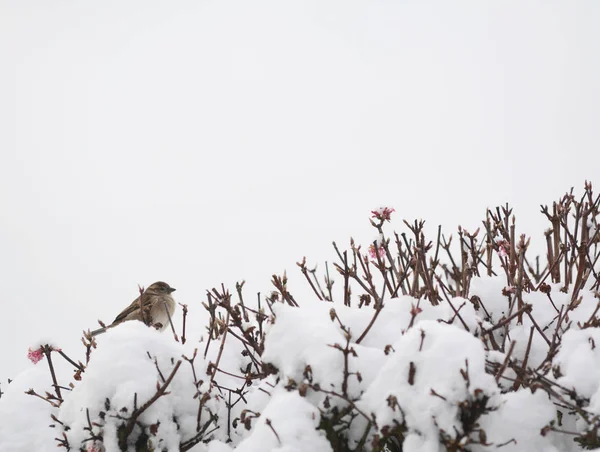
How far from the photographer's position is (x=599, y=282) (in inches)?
125

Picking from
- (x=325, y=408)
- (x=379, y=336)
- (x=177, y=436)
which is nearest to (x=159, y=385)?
(x=177, y=436)

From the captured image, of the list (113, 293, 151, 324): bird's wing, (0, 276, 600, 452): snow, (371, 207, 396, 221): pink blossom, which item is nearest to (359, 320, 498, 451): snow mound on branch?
(0, 276, 600, 452): snow

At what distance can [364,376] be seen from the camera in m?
2.34

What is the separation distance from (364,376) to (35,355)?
1.98m

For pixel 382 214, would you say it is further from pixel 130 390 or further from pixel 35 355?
pixel 35 355

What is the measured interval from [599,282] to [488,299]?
0.66 metres

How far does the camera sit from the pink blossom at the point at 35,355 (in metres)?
3.16

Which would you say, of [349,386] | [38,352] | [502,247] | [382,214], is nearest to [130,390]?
[38,352]

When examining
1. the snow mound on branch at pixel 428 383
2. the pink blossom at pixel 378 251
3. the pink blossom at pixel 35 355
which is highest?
the pink blossom at pixel 378 251

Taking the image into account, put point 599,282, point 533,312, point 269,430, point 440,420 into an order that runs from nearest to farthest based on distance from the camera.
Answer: point 440,420 < point 269,430 < point 533,312 < point 599,282

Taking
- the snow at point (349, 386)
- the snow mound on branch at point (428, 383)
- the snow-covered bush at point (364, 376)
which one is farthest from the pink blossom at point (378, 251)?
the snow mound on branch at point (428, 383)

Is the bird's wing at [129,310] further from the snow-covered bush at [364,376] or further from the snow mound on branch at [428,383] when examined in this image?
the snow mound on branch at [428,383]

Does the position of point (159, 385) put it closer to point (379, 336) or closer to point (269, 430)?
point (269, 430)

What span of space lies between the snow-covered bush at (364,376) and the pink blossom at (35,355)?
0.01m
